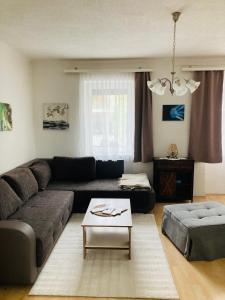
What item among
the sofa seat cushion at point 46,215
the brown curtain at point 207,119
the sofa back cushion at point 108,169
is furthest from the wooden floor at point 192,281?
the brown curtain at point 207,119

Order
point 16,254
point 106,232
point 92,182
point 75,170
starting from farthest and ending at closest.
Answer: point 75,170, point 92,182, point 106,232, point 16,254

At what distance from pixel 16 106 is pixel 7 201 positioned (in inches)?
71.3

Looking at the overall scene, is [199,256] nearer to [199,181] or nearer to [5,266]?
[5,266]

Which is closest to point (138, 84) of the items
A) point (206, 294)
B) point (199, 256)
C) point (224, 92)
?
point (224, 92)

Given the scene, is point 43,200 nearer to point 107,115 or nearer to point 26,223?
point 26,223

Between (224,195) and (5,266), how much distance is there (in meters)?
4.12

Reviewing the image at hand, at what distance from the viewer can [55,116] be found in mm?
4855

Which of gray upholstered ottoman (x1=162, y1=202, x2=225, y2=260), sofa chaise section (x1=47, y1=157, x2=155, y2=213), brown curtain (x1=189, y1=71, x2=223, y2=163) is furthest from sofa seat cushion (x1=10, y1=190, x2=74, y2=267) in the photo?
brown curtain (x1=189, y1=71, x2=223, y2=163)

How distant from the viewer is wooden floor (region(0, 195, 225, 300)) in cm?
219

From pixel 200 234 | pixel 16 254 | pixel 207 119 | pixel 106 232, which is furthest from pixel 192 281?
pixel 207 119

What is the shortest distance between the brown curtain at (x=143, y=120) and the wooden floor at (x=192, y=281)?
6.92 feet

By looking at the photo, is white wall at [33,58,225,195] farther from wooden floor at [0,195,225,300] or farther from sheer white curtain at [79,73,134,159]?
wooden floor at [0,195,225,300]

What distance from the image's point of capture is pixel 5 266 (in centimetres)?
228

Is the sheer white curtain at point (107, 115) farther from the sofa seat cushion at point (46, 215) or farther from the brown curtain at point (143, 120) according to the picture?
the sofa seat cushion at point (46, 215)
